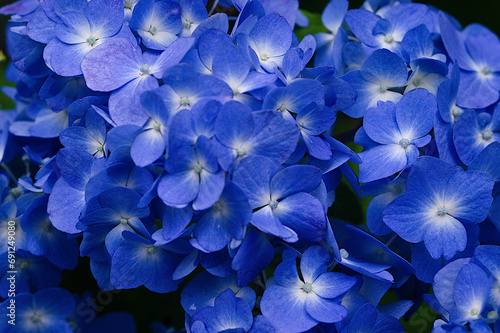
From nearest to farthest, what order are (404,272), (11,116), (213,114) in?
1. (213,114)
2. (404,272)
3. (11,116)

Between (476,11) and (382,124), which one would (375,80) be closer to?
(382,124)

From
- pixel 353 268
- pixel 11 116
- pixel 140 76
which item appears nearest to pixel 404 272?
pixel 353 268

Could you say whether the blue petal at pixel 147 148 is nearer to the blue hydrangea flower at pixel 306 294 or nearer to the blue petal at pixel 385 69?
the blue hydrangea flower at pixel 306 294

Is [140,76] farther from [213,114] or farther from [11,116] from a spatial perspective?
[11,116]

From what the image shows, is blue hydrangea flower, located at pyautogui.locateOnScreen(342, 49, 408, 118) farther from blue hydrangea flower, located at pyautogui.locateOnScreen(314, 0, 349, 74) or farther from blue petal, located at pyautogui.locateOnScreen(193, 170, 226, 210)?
blue petal, located at pyautogui.locateOnScreen(193, 170, 226, 210)

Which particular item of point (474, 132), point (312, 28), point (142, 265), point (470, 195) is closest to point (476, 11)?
point (312, 28)

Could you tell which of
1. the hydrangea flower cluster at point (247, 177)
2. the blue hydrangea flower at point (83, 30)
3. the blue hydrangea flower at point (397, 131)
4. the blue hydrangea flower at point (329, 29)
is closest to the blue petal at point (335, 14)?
the blue hydrangea flower at point (329, 29)

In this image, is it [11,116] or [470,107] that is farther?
[11,116]

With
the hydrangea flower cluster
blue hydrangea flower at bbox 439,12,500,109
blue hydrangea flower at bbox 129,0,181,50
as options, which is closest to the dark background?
blue hydrangea flower at bbox 439,12,500,109

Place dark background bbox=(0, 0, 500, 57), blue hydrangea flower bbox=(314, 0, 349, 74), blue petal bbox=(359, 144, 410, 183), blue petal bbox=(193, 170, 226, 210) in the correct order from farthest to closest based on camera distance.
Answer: dark background bbox=(0, 0, 500, 57) < blue hydrangea flower bbox=(314, 0, 349, 74) < blue petal bbox=(359, 144, 410, 183) < blue petal bbox=(193, 170, 226, 210)
